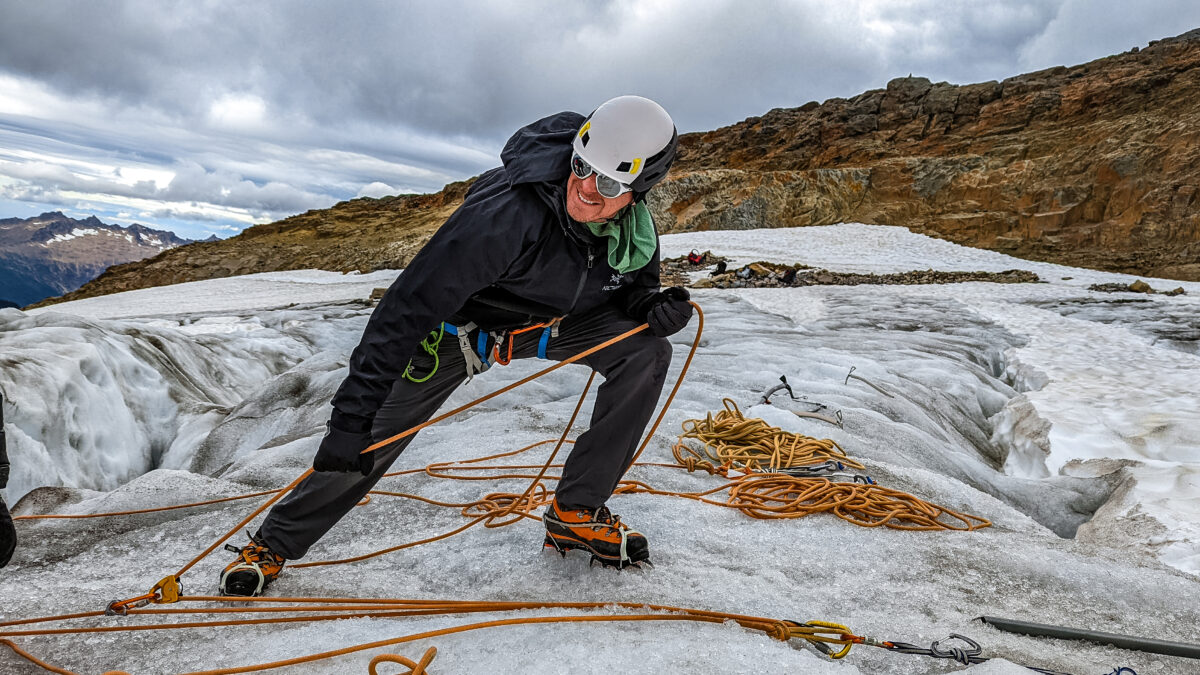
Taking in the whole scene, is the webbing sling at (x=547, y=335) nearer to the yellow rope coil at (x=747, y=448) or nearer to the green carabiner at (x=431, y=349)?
the green carabiner at (x=431, y=349)

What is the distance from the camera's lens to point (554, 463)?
393cm

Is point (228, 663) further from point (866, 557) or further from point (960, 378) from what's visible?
point (960, 378)

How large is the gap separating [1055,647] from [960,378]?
209 inches

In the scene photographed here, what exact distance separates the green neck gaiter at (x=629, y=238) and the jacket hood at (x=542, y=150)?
0.25m

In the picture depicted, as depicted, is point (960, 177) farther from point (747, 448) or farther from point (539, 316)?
point (539, 316)

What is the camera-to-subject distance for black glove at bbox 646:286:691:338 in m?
2.56

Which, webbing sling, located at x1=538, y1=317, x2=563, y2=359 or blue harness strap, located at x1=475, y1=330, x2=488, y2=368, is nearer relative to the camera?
blue harness strap, located at x1=475, y1=330, x2=488, y2=368

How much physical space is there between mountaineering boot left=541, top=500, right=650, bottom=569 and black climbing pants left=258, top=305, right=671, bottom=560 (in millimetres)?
52

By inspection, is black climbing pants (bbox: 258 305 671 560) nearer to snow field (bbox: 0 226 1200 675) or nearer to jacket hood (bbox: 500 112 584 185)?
snow field (bbox: 0 226 1200 675)

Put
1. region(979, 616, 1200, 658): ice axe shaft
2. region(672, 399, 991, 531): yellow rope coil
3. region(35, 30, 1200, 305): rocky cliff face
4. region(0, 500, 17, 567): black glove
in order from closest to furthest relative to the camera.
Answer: region(0, 500, 17, 567): black glove → region(979, 616, 1200, 658): ice axe shaft → region(672, 399, 991, 531): yellow rope coil → region(35, 30, 1200, 305): rocky cliff face

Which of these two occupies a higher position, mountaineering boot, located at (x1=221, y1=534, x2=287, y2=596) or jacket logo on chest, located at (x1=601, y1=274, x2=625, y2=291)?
jacket logo on chest, located at (x1=601, y1=274, x2=625, y2=291)

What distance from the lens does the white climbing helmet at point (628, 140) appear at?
230 centimetres

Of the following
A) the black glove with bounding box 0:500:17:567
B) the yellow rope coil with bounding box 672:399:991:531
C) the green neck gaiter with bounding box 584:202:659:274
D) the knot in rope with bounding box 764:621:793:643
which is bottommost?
the knot in rope with bounding box 764:621:793:643

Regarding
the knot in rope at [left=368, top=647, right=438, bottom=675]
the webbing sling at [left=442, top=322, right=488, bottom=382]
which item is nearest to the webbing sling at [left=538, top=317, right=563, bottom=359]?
the webbing sling at [left=442, top=322, right=488, bottom=382]
